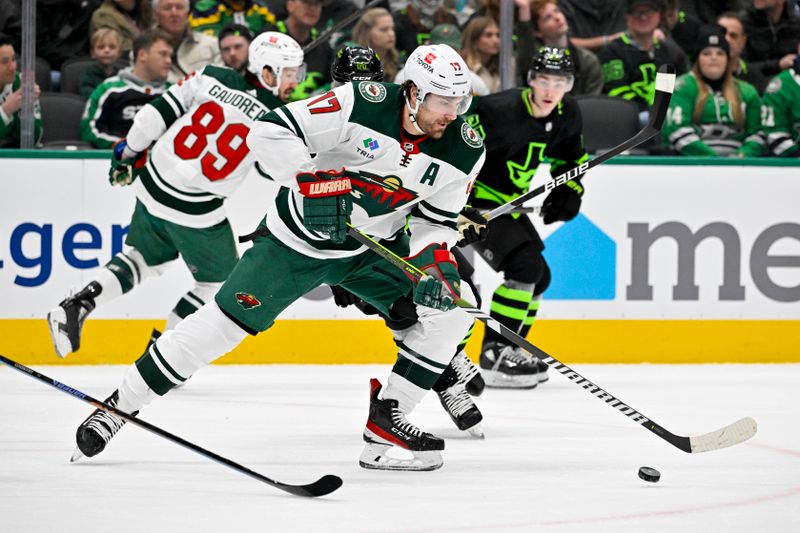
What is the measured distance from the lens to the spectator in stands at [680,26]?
6.72 m

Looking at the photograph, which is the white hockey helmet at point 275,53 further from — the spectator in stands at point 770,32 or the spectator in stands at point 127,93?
the spectator in stands at point 770,32

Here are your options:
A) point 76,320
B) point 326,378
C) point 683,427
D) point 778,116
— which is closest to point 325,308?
point 326,378

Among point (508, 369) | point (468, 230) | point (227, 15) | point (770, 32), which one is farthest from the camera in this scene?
point (770, 32)

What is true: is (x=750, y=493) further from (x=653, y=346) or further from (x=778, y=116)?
(x=778, y=116)

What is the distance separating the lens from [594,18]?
22.2ft

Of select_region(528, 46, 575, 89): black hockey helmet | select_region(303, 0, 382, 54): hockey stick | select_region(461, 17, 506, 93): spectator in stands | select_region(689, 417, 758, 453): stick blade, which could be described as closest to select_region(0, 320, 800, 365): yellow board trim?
select_region(461, 17, 506, 93): spectator in stands

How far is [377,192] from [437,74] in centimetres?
39

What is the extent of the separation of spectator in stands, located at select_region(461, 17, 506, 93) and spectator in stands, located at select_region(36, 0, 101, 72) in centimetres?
181

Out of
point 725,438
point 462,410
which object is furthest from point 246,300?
point 725,438

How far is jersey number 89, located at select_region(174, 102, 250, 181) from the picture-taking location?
16.0 feet

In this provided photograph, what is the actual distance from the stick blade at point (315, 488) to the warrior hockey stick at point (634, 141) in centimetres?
168

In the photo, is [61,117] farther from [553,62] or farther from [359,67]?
[553,62]

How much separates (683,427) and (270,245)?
5.47 ft

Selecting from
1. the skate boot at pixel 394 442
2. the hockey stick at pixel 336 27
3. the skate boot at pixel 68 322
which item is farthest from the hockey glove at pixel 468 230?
the hockey stick at pixel 336 27
